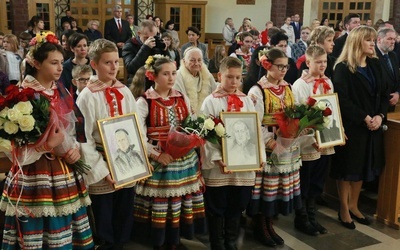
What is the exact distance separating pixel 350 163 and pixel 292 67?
1.27 metres

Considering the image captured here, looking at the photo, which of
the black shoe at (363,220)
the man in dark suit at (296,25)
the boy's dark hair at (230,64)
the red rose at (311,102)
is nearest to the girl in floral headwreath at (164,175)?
the boy's dark hair at (230,64)

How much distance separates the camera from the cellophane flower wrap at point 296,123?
144 inches

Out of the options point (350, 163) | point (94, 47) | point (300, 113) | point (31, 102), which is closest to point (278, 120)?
point (300, 113)

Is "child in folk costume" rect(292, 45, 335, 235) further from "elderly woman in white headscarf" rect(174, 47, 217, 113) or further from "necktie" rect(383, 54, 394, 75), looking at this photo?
"necktie" rect(383, 54, 394, 75)

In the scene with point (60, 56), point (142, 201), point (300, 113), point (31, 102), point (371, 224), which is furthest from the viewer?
point (371, 224)

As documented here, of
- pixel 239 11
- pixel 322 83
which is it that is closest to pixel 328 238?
pixel 322 83

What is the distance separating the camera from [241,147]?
11.5ft

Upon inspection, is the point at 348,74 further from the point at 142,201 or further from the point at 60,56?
the point at 60,56

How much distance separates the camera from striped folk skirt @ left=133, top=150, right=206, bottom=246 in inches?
129

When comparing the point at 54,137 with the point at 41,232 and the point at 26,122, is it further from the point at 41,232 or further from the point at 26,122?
the point at 41,232

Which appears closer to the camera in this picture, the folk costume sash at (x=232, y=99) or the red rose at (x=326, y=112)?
the folk costume sash at (x=232, y=99)

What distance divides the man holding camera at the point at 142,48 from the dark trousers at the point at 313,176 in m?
1.91

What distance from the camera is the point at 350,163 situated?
4.38 m

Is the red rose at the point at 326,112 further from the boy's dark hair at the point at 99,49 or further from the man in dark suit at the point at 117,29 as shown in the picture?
the man in dark suit at the point at 117,29
